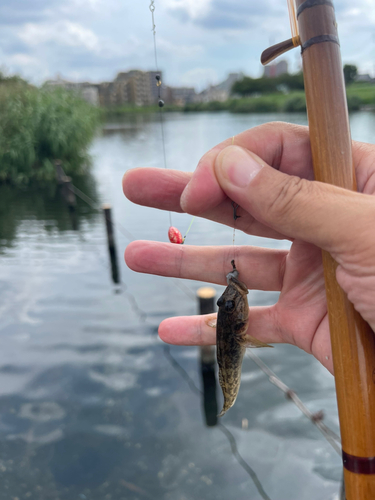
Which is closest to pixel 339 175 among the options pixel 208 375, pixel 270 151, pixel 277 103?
pixel 270 151

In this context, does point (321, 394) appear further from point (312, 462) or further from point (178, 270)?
point (178, 270)

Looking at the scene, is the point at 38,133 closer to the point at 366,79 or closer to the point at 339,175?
the point at 366,79

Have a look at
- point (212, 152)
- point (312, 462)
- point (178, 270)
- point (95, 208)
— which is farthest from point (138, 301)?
point (95, 208)

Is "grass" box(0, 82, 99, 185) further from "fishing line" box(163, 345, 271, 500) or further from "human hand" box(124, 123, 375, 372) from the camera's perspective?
"human hand" box(124, 123, 375, 372)

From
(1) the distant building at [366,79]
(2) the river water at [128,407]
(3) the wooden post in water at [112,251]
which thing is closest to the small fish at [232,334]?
(2) the river water at [128,407]

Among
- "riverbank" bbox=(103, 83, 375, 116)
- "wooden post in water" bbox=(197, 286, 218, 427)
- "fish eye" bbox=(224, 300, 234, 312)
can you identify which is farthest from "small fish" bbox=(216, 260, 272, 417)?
"riverbank" bbox=(103, 83, 375, 116)
